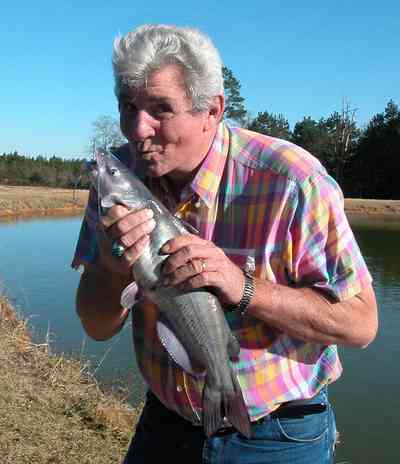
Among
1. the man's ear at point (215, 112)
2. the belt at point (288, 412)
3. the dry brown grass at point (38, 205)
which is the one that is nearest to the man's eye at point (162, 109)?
the man's ear at point (215, 112)

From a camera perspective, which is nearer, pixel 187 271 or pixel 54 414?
pixel 187 271

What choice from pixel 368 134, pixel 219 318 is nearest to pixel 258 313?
pixel 219 318

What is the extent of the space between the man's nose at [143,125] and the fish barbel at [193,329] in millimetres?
250

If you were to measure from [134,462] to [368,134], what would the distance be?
61.2 m

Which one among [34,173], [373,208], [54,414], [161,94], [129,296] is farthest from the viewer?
[34,173]

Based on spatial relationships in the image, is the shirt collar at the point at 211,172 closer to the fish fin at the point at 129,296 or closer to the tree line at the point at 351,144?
the fish fin at the point at 129,296

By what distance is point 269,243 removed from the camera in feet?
7.86

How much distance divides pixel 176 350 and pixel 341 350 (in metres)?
8.86

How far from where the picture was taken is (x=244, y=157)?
254 cm

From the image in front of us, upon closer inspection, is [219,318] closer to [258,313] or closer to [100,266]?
[258,313]

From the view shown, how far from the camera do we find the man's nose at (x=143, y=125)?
243 centimetres

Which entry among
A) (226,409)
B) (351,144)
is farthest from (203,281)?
(351,144)

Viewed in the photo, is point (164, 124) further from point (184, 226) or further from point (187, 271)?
point (187, 271)

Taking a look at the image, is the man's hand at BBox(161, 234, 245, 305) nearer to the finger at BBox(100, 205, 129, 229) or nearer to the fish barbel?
the fish barbel
